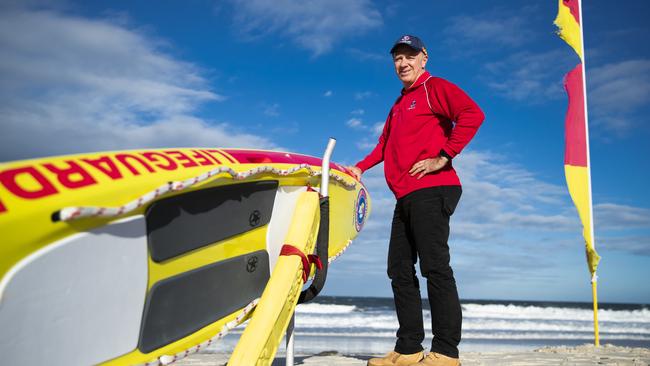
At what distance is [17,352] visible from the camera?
1588 mm

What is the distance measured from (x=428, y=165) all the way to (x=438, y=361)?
1135mm

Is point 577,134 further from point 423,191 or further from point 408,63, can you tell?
point 423,191

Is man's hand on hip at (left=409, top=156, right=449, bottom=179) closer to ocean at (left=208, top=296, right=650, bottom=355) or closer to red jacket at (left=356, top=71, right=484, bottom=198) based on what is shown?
red jacket at (left=356, top=71, right=484, bottom=198)

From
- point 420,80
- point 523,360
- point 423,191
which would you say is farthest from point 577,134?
point 423,191

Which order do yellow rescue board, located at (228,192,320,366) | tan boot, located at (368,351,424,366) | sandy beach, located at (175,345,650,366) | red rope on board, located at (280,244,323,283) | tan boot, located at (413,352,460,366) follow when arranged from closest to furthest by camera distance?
yellow rescue board, located at (228,192,320,366), red rope on board, located at (280,244,323,283), tan boot, located at (413,352,460,366), tan boot, located at (368,351,424,366), sandy beach, located at (175,345,650,366)

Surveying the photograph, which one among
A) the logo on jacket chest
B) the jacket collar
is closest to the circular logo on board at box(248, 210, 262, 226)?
the logo on jacket chest

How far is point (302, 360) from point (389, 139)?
7.34ft

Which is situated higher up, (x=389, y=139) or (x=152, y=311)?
(x=389, y=139)

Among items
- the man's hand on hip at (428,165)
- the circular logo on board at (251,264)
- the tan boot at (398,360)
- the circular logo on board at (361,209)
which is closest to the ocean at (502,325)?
the circular logo on board at (361,209)

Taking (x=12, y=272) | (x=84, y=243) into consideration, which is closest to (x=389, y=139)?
(x=84, y=243)

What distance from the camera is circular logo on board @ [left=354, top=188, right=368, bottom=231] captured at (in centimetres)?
419

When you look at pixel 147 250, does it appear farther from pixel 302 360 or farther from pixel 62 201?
pixel 302 360

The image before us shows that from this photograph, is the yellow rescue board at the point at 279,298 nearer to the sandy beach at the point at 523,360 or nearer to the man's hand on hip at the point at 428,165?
the man's hand on hip at the point at 428,165

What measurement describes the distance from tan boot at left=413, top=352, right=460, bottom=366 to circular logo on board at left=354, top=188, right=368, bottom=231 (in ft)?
4.73
